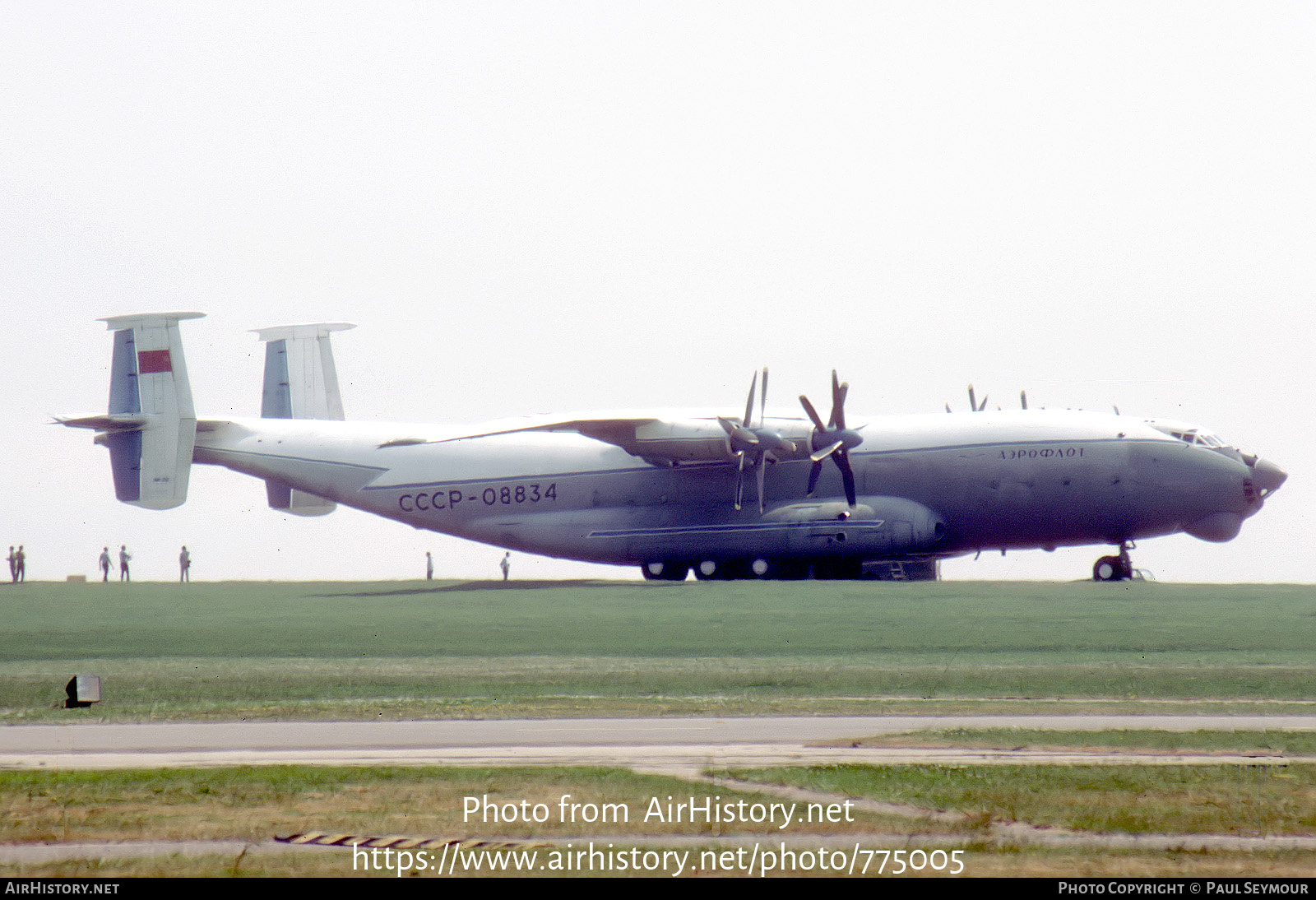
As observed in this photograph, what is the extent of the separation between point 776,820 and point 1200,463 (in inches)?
1591

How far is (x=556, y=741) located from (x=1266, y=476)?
129 feet

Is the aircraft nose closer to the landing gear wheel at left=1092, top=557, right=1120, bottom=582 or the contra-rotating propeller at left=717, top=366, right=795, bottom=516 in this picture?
the landing gear wheel at left=1092, top=557, right=1120, bottom=582

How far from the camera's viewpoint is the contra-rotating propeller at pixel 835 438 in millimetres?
46781

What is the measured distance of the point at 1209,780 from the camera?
13.0m

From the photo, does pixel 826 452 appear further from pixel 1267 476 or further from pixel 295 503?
pixel 295 503

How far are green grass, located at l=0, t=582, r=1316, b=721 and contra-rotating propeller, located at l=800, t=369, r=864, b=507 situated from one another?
4.23 meters

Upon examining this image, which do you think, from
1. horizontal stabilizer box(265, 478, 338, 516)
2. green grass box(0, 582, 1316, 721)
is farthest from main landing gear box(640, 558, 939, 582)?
horizontal stabilizer box(265, 478, 338, 516)

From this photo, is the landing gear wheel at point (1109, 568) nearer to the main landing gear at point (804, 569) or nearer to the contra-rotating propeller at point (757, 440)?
the main landing gear at point (804, 569)

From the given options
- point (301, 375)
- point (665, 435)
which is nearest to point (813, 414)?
point (665, 435)

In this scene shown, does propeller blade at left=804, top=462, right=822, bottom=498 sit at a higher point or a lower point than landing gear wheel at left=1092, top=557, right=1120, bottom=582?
higher

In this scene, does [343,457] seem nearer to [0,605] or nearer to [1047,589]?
[0,605]

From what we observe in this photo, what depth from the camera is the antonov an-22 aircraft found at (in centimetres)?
4744

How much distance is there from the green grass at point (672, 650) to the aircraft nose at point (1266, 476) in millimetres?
3710

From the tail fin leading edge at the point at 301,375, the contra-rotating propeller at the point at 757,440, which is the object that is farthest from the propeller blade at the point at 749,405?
the tail fin leading edge at the point at 301,375
